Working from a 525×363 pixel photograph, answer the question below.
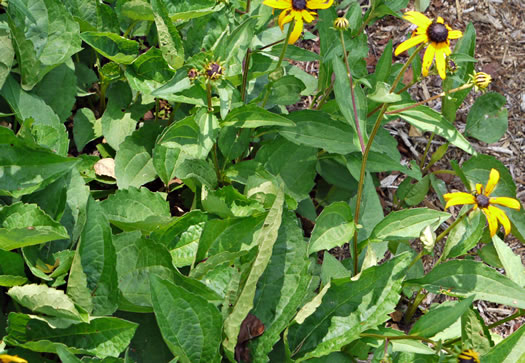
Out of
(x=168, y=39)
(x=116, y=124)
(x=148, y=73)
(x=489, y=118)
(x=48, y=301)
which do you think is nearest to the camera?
(x=48, y=301)

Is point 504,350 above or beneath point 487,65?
beneath

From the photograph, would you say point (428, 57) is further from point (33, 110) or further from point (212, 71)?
point (33, 110)

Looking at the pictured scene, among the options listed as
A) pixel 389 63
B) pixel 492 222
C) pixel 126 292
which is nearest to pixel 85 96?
pixel 126 292

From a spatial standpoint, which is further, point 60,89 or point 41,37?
point 60,89

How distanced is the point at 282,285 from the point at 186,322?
0.40 metres

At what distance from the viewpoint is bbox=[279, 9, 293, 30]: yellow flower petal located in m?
1.99

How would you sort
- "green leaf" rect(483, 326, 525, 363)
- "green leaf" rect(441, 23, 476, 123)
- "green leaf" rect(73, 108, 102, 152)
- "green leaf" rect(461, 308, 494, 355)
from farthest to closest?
"green leaf" rect(441, 23, 476, 123) → "green leaf" rect(73, 108, 102, 152) → "green leaf" rect(461, 308, 494, 355) → "green leaf" rect(483, 326, 525, 363)

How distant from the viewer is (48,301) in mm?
1628

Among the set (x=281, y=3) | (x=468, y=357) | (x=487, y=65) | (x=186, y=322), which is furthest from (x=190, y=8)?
(x=487, y=65)

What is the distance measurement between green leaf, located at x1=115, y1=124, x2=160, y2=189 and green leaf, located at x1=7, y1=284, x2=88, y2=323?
650 mm

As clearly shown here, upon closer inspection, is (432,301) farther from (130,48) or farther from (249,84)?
(130,48)

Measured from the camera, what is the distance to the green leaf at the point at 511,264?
2.06m

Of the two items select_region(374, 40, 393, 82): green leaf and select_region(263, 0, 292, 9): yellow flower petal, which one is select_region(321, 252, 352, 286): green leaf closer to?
select_region(374, 40, 393, 82): green leaf

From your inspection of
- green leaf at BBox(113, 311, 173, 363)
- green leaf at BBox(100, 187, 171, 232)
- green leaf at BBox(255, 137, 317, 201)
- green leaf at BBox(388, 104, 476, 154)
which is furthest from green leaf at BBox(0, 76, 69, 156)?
green leaf at BBox(388, 104, 476, 154)
